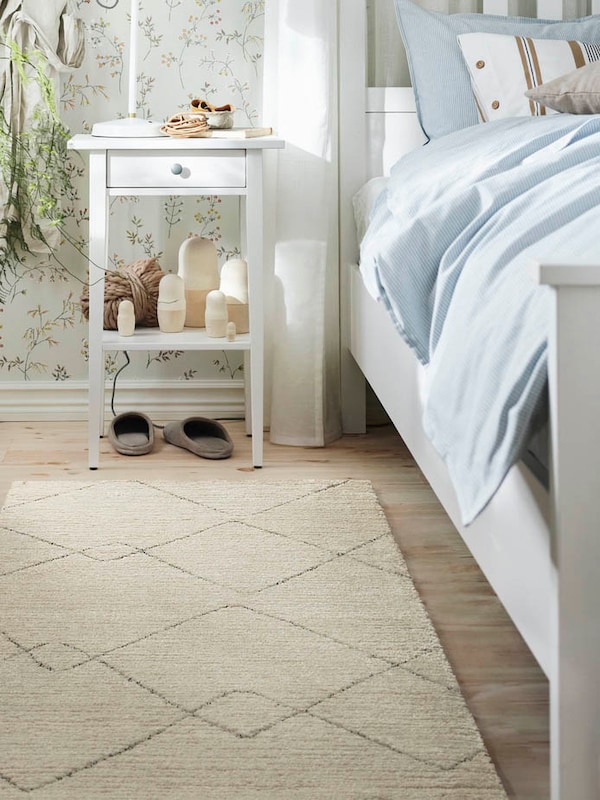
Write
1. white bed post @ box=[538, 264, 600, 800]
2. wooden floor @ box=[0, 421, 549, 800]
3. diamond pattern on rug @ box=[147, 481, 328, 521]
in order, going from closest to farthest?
white bed post @ box=[538, 264, 600, 800], wooden floor @ box=[0, 421, 549, 800], diamond pattern on rug @ box=[147, 481, 328, 521]

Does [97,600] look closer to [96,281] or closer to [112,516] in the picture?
[112,516]

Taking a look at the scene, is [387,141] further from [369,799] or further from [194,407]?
[369,799]

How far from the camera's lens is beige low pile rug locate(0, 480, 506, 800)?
1.06 meters

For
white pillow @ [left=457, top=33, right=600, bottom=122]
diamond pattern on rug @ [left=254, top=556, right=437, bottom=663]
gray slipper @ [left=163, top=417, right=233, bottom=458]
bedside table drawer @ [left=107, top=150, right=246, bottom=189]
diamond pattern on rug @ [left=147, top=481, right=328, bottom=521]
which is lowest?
diamond pattern on rug @ [left=254, top=556, right=437, bottom=663]

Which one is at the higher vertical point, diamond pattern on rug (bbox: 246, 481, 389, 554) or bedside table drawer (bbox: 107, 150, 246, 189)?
bedside table drawer (bbox: 107, 150, 246, 189)

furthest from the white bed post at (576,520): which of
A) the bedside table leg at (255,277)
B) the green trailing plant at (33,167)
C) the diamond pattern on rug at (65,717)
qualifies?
the green trailing plant at (33,167)

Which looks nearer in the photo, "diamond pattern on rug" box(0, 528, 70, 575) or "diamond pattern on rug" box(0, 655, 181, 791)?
"diamond pattern on rug" box(0, 655, 181, 791)

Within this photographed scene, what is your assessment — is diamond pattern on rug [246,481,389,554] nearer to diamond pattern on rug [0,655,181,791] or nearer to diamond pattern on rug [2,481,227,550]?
diamond pattern on rug [2,481,227,550]

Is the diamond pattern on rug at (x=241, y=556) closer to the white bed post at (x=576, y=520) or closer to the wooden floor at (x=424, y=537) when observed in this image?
the wooden floor at (x=424, y=537)

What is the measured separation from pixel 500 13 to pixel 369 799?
2.11m

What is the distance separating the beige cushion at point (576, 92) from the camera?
1741mm

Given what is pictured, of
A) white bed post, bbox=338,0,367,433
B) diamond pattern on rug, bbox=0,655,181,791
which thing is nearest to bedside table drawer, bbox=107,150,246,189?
white bed post, bbox=338,0,367,433

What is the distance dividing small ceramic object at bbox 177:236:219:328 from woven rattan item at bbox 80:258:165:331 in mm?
77

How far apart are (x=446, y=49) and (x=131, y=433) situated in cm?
122
